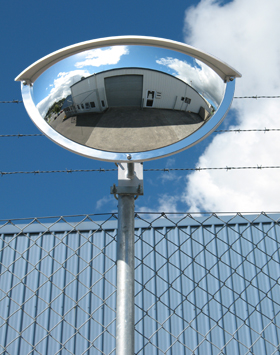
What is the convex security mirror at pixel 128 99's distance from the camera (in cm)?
124

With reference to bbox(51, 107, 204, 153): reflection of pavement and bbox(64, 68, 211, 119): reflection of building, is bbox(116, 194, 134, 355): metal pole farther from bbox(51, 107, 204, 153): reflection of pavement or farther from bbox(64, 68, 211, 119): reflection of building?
bbox(64, 68, 211, 119): reflection of building

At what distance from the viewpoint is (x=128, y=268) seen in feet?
4.24

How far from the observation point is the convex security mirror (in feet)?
4.06

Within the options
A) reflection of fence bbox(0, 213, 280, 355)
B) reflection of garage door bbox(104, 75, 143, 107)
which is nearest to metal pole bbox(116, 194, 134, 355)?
reflection of garage door bbox(104, 75, 143, 107)

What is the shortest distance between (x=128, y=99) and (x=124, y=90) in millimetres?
38

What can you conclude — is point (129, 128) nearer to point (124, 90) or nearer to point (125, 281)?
point (124, 90)

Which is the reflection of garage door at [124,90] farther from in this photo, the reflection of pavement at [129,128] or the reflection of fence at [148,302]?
the reflection of fence at [148,302]

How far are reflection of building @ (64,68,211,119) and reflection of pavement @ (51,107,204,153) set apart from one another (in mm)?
28

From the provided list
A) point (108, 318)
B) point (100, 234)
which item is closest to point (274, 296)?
point (108, 318)

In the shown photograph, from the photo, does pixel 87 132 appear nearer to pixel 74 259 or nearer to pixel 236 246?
pixel 74 259

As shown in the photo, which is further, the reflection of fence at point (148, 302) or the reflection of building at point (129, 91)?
the reflection of fence at point (148, 302)

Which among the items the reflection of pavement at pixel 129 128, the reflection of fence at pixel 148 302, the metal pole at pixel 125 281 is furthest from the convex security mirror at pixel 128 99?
the reflection of fence at pixel 148 302

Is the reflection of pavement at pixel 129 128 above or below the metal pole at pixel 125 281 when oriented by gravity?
above

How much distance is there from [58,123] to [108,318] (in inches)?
231
